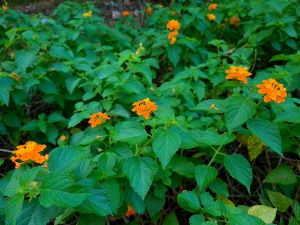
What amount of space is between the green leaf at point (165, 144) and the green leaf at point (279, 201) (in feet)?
2.19

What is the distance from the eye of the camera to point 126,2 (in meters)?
5.42

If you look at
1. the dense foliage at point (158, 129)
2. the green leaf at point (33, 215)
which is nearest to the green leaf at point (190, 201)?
the dense foliage at point (158, 129)

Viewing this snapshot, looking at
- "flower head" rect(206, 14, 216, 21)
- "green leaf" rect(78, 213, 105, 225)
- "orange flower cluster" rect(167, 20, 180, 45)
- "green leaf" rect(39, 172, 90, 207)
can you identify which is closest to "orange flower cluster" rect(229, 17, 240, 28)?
"flower head" rect(206, 14, 216, 21)

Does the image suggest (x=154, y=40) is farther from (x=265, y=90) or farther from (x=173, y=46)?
(x=265, y=90)

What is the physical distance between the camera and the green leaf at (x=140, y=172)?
3.95 ft

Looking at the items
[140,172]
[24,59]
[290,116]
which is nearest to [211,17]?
[24,59]

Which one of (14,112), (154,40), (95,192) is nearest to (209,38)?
(154,40)

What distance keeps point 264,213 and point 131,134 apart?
657mm

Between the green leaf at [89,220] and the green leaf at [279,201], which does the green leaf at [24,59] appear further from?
the green leaf at [279,201]

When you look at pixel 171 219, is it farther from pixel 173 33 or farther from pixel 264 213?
pixel 173 33

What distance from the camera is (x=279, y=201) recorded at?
1.61m

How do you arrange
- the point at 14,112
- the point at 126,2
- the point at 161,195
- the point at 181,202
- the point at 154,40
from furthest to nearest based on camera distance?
1. the point at 126,2
2. the point at 154,40
3. the point at 14,112
4. the point at 161,195
5. the point at 181,202

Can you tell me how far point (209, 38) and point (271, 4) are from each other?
68cm

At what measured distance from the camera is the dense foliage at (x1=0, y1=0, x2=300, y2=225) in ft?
3.90
